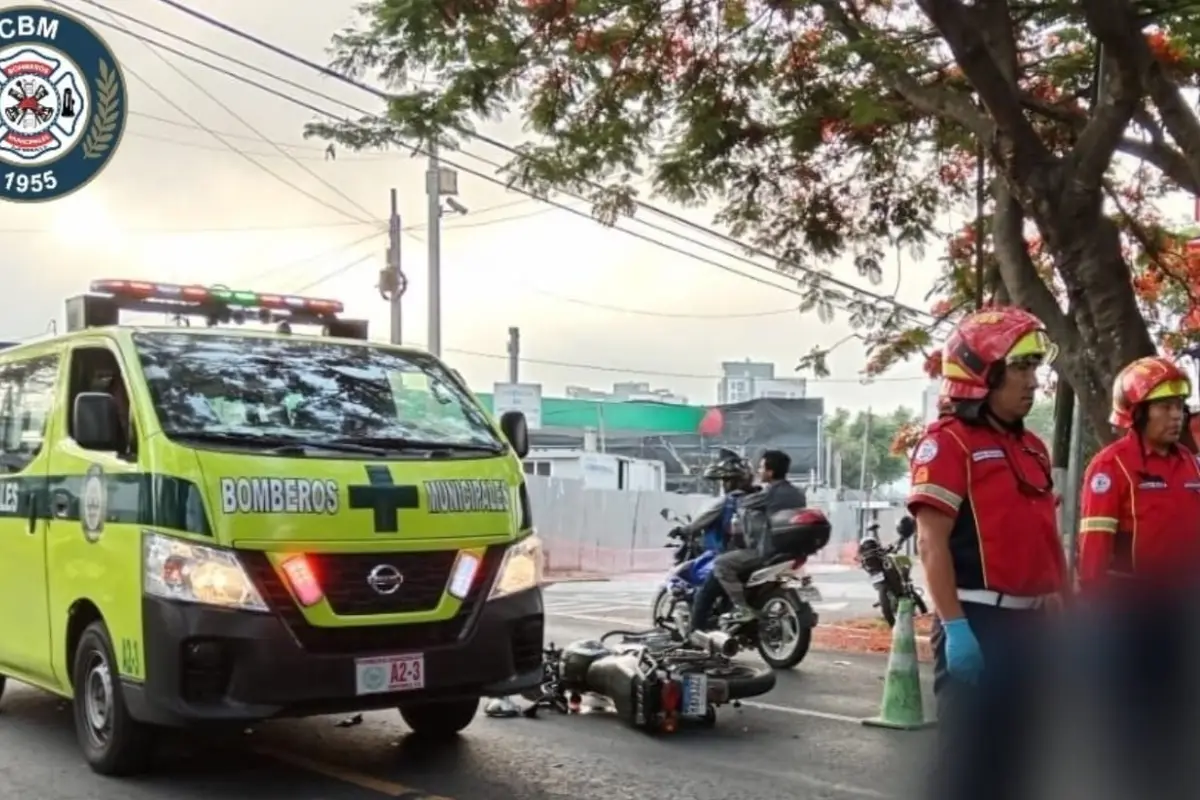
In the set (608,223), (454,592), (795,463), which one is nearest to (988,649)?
(454,592)

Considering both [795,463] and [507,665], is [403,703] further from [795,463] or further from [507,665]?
[795,463]

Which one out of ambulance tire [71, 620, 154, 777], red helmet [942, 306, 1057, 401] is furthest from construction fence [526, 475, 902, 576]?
red helmet [942, 306, 1057, 401]

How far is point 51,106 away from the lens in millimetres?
10359

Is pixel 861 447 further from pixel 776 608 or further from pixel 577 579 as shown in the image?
pixel 776 608

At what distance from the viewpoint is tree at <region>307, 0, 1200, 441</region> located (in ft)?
30.8

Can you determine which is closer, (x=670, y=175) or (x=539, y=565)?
(x=539, y=565)

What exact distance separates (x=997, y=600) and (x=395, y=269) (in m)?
21.0

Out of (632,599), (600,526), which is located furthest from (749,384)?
(632,599)

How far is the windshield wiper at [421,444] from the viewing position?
20.9 feet

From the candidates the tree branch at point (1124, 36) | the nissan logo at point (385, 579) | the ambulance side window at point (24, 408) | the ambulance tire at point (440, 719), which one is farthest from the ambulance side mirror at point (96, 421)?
the tree branch at point (1124, 36)

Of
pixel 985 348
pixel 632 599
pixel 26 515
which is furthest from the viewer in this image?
pixel 632 599

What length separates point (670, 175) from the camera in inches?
504

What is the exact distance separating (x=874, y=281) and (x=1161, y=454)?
8.66m

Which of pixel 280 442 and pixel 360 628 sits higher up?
pixel 280 442
